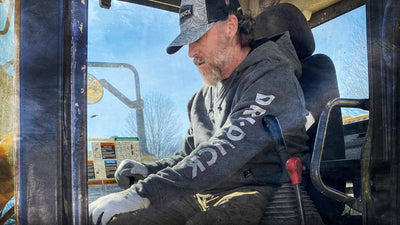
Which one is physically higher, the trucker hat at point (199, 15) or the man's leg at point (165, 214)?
the trucker hat at point (199, 15)

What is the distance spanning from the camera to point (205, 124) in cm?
193

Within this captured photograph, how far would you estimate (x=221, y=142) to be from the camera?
4.93ft

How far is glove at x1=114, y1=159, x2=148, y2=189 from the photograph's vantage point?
160 cm

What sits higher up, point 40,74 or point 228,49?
point 228,49

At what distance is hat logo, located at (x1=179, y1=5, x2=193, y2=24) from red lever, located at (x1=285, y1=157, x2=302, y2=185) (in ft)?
2.27

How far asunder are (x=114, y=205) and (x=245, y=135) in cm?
51

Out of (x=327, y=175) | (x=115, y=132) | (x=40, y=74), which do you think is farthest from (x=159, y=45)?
(x=327, y=175)

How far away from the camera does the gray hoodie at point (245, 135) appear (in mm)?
1455

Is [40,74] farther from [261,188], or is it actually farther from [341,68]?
[341,68]

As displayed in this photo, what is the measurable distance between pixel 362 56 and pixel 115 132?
809mm

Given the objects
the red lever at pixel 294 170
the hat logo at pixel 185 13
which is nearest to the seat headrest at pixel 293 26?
the hat logo at pixel 185 13

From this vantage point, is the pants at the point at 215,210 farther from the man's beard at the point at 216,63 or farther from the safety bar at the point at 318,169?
the man's beard at the point at 216,63

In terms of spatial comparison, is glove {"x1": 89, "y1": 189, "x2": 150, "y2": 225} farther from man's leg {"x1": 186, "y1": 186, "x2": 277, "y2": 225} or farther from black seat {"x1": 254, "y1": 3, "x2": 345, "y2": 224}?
black seat {"x1": 254, "y1": 3, "x2": 345, "y2": 224}

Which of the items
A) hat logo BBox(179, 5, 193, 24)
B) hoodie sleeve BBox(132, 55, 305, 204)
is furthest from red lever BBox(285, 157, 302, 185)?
hat logo BBox(179, 5, 193, 24)
